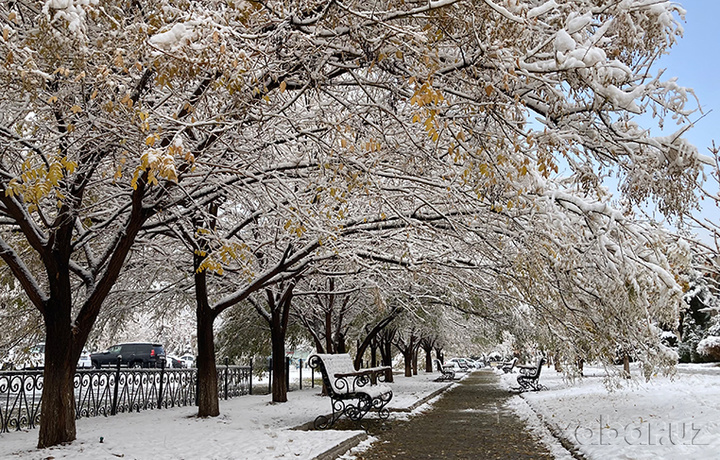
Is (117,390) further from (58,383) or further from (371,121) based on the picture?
(371,121)

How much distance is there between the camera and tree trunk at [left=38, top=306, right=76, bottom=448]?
719 centimetres

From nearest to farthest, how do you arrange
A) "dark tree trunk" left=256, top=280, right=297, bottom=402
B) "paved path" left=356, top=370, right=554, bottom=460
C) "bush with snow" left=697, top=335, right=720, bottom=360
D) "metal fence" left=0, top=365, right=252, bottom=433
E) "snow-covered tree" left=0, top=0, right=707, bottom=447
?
1. "snow-covered tree" left=0, top=0, right=707, bottom=447
2. "paved path" left=356, top=370, right=554, bottom=460
3. "metal fence" left=0, top=365, right=252, bottom=433
4. "dark tree trunk" left=256, top=280, right=297, bottom=402
5. "bush with snow" left=697, top=335, right=720, bottom=360

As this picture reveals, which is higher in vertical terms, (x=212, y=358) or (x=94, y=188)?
(x=94, y=188)

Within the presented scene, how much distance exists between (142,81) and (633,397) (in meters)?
Result: 11.8

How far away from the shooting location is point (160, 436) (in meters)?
8.45

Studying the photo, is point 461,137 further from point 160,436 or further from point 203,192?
point 160,436

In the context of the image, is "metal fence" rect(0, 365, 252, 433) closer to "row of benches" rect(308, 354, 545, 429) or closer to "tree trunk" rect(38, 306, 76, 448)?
"tree trunk" rect(38, 306, 76, 448)

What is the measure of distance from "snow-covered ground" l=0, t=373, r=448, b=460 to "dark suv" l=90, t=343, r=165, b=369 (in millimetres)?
20002

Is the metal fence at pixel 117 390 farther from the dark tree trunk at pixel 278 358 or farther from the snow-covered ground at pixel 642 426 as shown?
the snow-covered ground at pixel 642 426

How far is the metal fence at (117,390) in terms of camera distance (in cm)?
975

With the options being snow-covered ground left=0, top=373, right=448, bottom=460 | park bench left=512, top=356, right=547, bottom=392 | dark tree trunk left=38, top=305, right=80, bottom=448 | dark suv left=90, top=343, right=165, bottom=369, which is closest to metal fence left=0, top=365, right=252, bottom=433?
snow-covered ground left=0, top=373, right=448, bottom=460

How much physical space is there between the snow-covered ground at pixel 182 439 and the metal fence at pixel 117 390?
61 centimetres

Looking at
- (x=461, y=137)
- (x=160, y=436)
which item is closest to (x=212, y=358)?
(x=160, y=436)

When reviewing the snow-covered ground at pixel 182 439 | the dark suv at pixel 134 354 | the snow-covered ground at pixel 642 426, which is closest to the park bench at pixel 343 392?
the snow-covered ground at pixel 182 439
